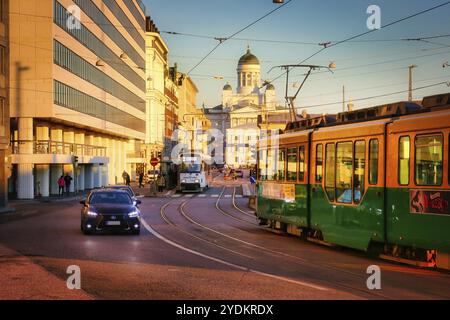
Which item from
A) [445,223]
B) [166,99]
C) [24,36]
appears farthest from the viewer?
[166,99]

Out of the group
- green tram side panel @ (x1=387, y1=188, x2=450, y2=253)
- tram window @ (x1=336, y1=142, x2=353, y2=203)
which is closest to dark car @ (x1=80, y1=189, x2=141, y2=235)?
tram window @ (x1=336, y1=142, x2=353, y2=203)

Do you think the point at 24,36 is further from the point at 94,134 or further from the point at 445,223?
the point at 445,223

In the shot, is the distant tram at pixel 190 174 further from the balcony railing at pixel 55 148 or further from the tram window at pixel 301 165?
the tram window at pixel 301 165

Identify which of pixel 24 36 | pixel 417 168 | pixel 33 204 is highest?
pixel 24 36

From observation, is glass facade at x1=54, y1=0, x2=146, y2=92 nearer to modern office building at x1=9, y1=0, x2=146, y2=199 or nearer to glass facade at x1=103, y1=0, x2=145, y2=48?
modern office building at x1=9, y1=0, x2=146, y2=199

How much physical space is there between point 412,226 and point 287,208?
7.10 metres

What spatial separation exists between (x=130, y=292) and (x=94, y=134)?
59793 millimetres

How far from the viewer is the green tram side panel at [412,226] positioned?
1310 centimetres

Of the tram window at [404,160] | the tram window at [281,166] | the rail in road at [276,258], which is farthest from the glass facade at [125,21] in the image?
the tram window at [404,160]

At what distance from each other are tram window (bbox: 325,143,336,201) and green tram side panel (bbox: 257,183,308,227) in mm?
1373

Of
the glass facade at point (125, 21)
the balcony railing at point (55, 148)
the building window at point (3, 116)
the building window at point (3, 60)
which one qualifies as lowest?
the balcony railing at point (55, 148)

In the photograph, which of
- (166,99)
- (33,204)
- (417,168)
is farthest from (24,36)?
(166,99)

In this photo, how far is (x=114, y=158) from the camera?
80438mm

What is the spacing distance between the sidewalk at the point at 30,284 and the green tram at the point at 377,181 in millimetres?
6646
